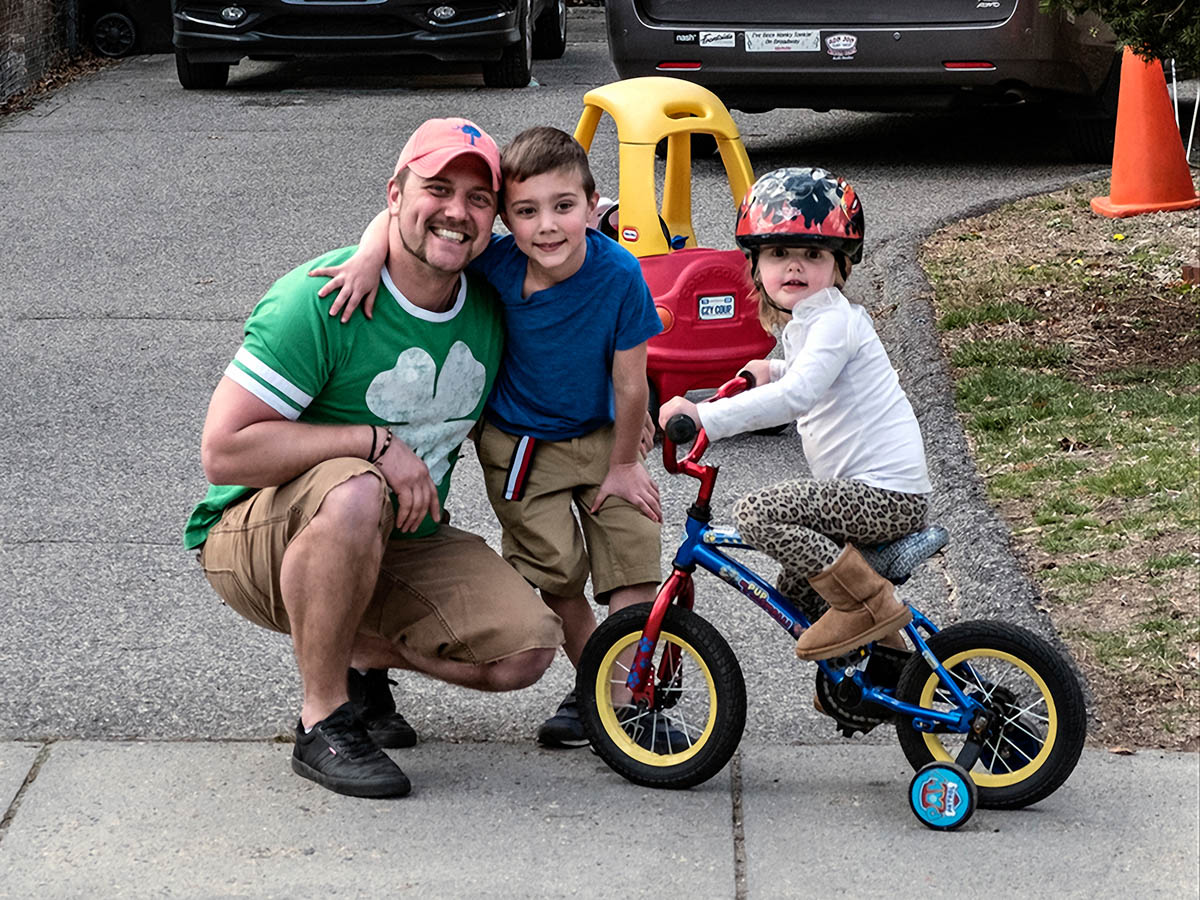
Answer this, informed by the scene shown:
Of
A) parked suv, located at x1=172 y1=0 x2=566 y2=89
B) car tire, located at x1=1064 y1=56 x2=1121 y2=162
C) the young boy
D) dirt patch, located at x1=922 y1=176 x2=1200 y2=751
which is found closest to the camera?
the young boy

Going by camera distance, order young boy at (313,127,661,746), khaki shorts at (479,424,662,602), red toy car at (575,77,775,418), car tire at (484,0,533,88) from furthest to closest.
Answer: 1. car tire at (484,0,533,88)
2. red toy car at (575,77,775,418)
3. khaki shorts at (479,424,662,602)
4. young boy at (313,127,661,746)

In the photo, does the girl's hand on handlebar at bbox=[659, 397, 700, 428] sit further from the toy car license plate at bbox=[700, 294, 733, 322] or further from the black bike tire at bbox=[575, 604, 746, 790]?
the toy car license plate at bbox=[700, 294, 733, 322]

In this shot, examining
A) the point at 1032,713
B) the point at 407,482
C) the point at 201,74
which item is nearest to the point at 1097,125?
the point at 201,74

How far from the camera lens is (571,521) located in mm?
3939

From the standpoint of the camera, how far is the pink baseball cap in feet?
11.8

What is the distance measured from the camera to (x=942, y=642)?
351 cm

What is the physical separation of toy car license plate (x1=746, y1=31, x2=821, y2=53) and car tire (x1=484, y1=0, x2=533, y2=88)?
4024 mm

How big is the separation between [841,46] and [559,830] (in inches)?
272

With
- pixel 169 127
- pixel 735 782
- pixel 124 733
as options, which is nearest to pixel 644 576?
pixel 735 782

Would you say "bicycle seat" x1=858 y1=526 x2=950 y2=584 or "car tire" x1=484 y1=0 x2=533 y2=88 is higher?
"bicycle seat" x1=858 y1=526 x2=950 y2=584

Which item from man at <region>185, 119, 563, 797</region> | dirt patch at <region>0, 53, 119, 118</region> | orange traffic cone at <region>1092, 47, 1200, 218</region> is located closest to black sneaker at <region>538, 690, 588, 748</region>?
man at <region>185, 119, 563, 797</region>

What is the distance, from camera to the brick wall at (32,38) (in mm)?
13618

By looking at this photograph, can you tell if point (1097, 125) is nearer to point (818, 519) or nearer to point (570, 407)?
point (570, 407)

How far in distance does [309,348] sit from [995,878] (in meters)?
1.68
